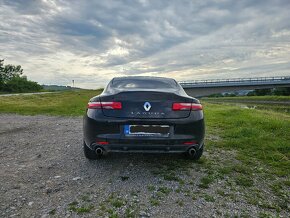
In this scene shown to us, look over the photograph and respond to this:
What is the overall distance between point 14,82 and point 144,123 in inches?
2793

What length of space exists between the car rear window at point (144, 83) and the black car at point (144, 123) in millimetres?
545

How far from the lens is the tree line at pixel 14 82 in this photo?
204ft

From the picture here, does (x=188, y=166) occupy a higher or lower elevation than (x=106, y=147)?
lower

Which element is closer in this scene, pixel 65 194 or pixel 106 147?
pixel 65 194

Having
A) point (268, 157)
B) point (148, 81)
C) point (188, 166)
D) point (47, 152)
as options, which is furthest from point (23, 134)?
point (268, 157)

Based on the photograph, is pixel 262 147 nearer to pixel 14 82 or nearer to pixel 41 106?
pixel 41 106

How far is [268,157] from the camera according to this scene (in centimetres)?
473

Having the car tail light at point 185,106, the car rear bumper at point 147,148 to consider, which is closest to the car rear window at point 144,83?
the car tail light at point 185,106

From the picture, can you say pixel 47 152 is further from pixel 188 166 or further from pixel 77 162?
pixel 188 166

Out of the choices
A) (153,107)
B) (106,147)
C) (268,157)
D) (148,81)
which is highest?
A: (148,81)

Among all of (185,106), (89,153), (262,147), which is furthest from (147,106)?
(262,147)

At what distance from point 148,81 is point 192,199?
2361 mm

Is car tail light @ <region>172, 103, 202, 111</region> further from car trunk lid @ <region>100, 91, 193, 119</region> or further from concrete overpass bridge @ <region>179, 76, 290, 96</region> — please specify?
concrete overpass bridge @ <region>179, 76, 290, 96</region>

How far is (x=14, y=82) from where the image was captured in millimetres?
64812
